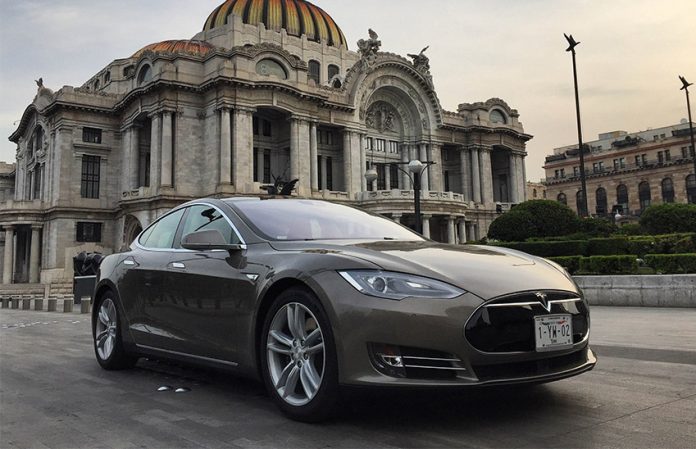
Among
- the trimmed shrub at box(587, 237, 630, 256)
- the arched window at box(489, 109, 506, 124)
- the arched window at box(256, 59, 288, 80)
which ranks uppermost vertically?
the arched window at box(489, 109, 506, 124)

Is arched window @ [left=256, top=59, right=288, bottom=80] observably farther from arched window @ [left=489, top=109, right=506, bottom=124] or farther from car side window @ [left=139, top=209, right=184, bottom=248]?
car side window @ [left=139, top=209, right=184, bottom=248]

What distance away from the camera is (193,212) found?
519cm

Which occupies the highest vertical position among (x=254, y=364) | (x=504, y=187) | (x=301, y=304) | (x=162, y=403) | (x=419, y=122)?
(x=419, y=122)

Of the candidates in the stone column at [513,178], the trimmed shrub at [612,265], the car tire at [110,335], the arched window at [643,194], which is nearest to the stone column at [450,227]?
the stone column at [513,178]

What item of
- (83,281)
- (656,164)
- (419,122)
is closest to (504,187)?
(419,122)

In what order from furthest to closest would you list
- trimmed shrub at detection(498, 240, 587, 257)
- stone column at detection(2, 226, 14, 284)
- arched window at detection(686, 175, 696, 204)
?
arched window at detection(686, 175, 696, 204), stone column at detection(2, 226, 14, 284), trimmed shrub at detection(498, 240, 587, 257)

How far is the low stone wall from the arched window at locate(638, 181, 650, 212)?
7187 centimetres

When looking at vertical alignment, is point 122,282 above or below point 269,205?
below

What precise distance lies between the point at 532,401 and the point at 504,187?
62.6 meters

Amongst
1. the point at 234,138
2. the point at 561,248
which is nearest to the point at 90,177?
the point at 234,138

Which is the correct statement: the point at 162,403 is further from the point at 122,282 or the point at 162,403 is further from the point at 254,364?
the point at 122,282

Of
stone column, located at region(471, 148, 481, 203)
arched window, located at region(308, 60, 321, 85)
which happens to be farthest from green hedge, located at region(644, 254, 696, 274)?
arched window, located at region(308, 60, 321, 85)

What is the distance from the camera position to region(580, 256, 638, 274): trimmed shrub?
50.3 feet

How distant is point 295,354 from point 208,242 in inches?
44.4
